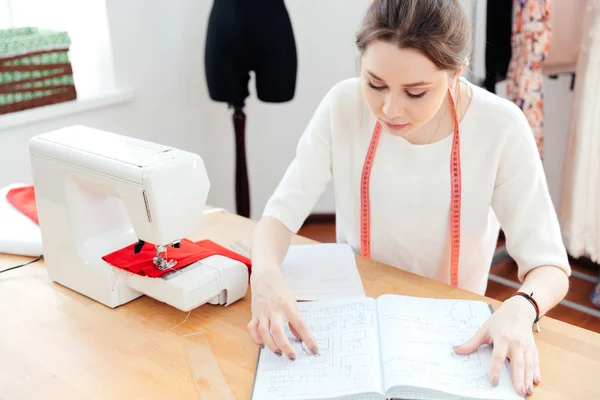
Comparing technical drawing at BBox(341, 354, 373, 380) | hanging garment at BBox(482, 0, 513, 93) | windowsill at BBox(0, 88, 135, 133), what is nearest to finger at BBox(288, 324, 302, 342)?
technical drawing at BBox(341, 354, 373, 380)

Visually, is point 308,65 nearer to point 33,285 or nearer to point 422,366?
point 33,285

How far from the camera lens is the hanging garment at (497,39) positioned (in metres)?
2.64

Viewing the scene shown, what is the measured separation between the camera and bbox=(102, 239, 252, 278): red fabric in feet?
4.75

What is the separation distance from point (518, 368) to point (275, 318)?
439 millimetres

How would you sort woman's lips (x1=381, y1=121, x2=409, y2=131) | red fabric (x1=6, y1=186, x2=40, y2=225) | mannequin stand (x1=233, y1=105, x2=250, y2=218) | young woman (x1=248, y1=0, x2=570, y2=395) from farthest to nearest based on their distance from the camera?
mannequin stand (x1=233, y1=105, x2=250, y2=218) < red fabric (x1=6, y1=186, x2=40, y2=225) < woman's lips (x1=381, y1=121, x2=409, y2=131) < young woman (x1=248, y1=0, x2=570, y2=395)

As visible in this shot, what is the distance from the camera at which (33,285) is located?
1.59 m

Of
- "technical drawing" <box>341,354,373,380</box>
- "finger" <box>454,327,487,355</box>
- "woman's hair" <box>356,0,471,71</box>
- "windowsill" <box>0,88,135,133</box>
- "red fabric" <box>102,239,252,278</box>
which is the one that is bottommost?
"technical drawing" <box>341,354,373,380</box>

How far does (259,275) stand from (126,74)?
1.71 m

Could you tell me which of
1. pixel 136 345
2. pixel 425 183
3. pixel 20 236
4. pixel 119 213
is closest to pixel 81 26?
pixel 20 236

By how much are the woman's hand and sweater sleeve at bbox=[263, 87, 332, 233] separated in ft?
0.93

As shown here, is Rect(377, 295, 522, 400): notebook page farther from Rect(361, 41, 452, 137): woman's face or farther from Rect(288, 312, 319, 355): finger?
Rect(361, 41, 452, 137): woman's face

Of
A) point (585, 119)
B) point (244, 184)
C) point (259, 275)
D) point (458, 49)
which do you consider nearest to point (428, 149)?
point (458, 49)

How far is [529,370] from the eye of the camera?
1192 millimetres

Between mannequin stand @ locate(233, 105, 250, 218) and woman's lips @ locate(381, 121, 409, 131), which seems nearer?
woman's lips @ locate(381, 121, 409, 131)
